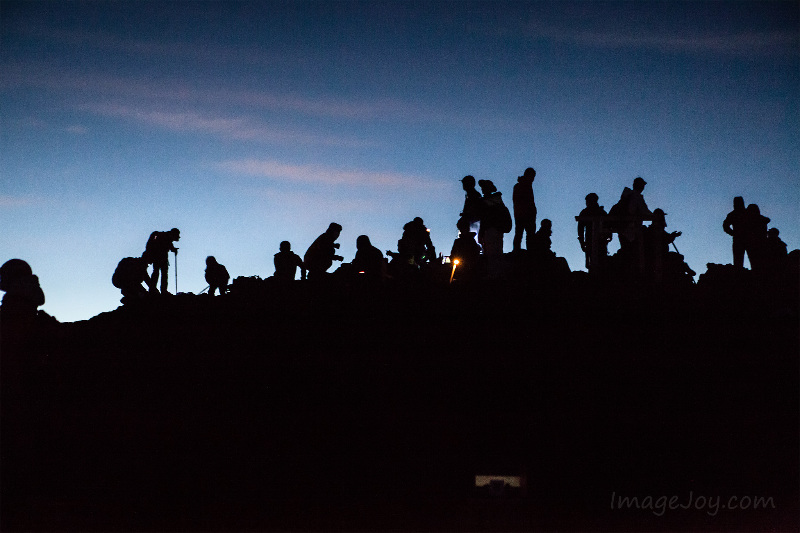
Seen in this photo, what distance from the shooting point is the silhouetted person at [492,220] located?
12.3m

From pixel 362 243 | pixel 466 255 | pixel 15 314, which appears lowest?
pixel 15 314

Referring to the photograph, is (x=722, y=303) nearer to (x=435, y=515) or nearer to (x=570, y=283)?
(x=570, y=283)

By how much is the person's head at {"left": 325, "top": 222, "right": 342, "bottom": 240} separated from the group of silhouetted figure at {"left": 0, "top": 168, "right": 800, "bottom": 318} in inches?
0.6

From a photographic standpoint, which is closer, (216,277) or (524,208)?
(524,208)

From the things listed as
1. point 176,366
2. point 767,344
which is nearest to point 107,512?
point 176,366

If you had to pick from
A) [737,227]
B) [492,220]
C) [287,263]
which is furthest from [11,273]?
[737,227]

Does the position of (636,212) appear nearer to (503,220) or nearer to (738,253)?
(738,253)

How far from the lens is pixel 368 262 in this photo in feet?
39.7

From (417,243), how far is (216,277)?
3610 millimetres

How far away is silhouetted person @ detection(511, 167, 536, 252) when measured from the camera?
12148mm

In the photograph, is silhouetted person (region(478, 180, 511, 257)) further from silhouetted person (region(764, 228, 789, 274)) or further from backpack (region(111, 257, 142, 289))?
backpack (region(111, 257, 142, 289))

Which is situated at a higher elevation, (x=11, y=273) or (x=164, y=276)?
(x=164, y=276)

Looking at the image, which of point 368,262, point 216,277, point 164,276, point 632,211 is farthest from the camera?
point 216,277

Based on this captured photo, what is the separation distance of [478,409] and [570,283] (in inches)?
130
